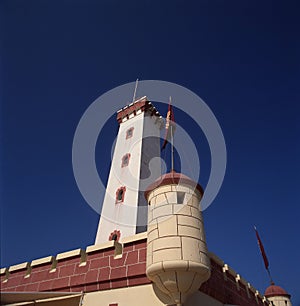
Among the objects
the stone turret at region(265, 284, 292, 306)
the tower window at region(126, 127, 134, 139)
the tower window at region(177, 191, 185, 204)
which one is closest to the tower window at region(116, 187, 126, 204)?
the tower window at region(126, 127, 134, 139)

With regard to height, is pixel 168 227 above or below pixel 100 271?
above

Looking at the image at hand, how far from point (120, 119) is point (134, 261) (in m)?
19.6

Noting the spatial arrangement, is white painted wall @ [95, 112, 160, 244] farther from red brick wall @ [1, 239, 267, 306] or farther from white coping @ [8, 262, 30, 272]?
red brick wall @ [1, 239, 267, 306]

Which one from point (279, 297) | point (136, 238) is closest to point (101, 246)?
point (136, 238)

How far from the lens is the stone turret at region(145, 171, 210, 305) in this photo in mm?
5652

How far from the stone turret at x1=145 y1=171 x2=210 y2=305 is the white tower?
9244 mm

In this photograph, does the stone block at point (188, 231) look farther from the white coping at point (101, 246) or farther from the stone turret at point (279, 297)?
the stone turret at point (279, 297)

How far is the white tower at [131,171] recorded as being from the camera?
54.7 ft

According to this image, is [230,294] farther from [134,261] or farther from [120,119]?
[120,119]

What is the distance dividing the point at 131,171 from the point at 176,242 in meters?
13.5

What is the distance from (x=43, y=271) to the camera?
794 centimetres

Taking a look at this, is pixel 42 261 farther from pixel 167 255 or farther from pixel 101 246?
pixel 167 255

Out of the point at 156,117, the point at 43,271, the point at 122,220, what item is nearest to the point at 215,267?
the point at 43,271

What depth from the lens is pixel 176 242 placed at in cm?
591
